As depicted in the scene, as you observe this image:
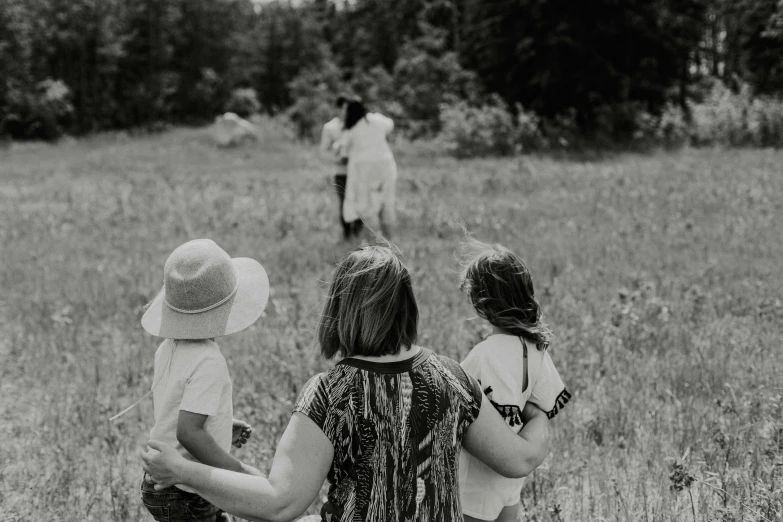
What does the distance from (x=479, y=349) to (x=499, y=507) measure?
1.82 ft

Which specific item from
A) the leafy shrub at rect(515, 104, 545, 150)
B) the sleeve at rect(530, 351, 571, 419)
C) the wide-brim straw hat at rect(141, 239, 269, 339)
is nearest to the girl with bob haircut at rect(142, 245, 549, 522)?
the sleeve at rect(530, 351, 571, 419)

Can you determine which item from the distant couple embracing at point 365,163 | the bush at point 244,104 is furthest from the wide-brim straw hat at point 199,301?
the bush at point 244,104

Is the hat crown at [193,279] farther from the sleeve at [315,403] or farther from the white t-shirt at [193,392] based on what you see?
the sleeve at [315,403]

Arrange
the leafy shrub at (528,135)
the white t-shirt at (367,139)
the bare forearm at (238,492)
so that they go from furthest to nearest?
the leafy shrub at (528,135) < the white t-shirt at (367,139) < the bare forearm at (238,492)

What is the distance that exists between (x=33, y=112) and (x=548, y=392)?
120 feet

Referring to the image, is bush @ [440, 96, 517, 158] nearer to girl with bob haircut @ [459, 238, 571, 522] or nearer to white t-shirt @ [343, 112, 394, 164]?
white t-shirt @ [343, 112, 394, 164]

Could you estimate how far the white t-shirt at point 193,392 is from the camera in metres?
2.46

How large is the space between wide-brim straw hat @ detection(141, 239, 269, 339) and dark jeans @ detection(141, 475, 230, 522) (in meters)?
0.50

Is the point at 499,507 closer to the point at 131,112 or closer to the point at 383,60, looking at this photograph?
the point at 131,112

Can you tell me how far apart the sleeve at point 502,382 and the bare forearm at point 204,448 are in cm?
87

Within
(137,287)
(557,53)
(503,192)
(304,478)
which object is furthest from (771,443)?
(557,53)

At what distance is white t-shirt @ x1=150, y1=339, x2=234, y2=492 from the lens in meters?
2.46

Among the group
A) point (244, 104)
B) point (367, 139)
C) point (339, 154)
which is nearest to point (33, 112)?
point (244, 104)

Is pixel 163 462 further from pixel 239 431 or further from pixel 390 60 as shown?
pixel 390 60
